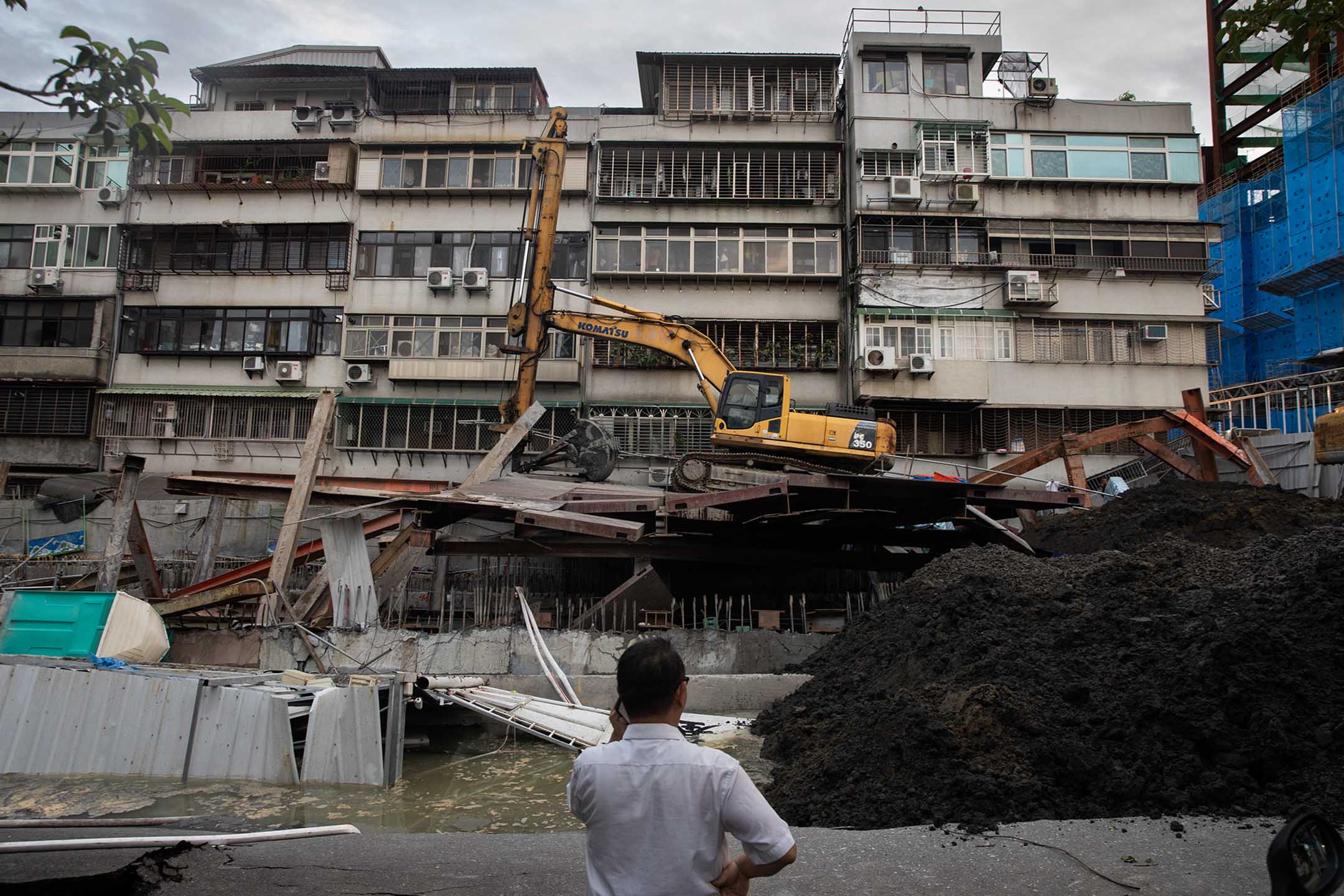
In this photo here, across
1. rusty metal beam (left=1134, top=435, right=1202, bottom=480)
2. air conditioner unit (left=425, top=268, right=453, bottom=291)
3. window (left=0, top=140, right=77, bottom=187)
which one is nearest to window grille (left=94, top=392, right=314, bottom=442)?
air conditioner unit (left=425, top=268, right=453, bottom=291)

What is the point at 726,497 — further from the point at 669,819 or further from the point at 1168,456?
the point at 1168,456

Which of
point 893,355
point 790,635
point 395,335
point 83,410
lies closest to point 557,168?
point 395,335

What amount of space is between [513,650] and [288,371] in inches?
698

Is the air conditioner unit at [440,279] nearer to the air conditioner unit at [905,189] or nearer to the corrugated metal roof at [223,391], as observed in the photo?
the corrugated metal roof at [223,391]

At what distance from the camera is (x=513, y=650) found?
12.8 metres

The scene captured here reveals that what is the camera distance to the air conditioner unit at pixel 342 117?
28.8 meters

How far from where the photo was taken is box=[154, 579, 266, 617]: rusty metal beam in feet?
44.3

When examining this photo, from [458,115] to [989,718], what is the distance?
2632 cm

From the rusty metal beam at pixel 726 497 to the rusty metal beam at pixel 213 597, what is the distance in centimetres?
614

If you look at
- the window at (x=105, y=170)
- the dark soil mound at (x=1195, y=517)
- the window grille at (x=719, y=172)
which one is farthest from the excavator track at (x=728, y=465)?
the window at (x=105, y=170)

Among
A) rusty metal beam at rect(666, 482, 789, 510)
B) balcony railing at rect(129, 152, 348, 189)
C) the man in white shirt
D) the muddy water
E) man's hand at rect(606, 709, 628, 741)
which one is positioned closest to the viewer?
the man in white shirt

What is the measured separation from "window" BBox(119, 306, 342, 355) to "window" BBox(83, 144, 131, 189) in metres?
4.21

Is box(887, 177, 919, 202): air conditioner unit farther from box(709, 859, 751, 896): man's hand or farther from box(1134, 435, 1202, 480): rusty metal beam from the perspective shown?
→ box(709, 859, 751, 896): man's hand

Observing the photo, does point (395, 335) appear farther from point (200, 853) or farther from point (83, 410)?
point (200, 853)
